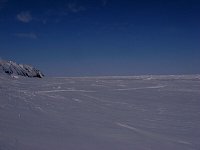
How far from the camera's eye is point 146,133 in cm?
496

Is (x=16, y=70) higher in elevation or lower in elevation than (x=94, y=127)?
higher

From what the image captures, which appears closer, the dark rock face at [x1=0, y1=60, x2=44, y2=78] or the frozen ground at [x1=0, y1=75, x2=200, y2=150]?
the frozen ground at [x1=0, y1=75, x2=200, y2=150]

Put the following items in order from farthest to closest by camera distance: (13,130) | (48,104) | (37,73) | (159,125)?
(37,73)
(48,104)
(159,125)
(13,130)

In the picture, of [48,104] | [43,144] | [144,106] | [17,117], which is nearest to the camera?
[43,144]

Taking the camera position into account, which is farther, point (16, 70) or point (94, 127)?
point (16, 70)

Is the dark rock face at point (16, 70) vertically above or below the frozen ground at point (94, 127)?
above

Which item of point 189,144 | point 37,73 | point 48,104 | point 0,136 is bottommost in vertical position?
point 189,144

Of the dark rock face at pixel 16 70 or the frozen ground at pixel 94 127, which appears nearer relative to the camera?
the frozen ground at pixel 94 127

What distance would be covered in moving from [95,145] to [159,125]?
222 centimetres

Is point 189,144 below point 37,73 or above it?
below

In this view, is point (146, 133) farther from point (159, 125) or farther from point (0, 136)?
point (0, 136)

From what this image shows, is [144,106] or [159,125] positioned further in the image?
[144,106]

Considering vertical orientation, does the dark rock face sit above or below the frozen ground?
above

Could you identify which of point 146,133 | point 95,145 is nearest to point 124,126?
point 146,133
